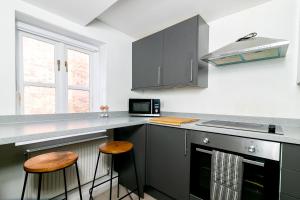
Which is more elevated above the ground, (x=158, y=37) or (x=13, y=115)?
(x=158, y=37)

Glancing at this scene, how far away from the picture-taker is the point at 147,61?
6.92ft

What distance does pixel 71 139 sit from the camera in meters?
1.63

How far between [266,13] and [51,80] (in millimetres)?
2466

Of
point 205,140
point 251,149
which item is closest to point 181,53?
point 205,140

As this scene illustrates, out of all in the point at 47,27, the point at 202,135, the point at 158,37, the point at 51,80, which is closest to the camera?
the point at 202,135

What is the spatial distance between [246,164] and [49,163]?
1475 mm

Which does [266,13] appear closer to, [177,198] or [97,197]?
[177,198]

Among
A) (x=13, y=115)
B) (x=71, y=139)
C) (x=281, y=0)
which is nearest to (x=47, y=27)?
(x=13, y=115)

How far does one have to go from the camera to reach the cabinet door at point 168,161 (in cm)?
139

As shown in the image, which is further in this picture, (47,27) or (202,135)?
(47,27)

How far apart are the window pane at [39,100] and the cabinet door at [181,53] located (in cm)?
139

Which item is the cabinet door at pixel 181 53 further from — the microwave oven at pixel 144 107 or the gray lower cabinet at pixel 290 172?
the gray lower cabinet at pixel 290 172

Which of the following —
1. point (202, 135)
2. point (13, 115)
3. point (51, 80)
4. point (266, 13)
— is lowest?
point (202, 135)

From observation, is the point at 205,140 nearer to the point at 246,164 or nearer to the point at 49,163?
the point at 246,164
